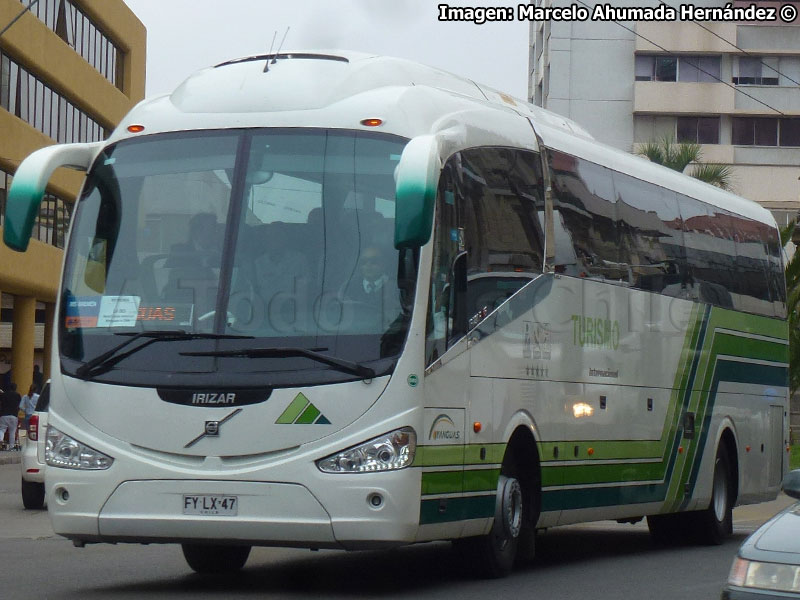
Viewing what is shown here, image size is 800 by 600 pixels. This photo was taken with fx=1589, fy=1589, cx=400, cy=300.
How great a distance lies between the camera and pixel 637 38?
59.8 meters

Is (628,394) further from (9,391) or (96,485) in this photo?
(9,391)

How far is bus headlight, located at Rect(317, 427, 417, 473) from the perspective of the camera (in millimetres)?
9586

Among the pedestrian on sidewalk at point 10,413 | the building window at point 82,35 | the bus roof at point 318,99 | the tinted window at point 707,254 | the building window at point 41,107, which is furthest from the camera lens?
the building window at point 82,35

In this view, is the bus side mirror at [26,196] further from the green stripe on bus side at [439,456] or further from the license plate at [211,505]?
the green stripe on bus side at [439,456]

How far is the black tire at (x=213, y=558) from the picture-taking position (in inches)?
456

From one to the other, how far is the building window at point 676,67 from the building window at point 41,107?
20444mm

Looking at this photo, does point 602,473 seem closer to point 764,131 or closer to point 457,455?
point 457,455

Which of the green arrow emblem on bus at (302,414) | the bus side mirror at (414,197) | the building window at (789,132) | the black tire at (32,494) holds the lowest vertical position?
the black tire at (32,494)

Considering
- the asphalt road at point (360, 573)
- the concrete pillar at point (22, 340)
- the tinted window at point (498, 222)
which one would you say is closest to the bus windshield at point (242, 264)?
the tinted window at point (498, 222)

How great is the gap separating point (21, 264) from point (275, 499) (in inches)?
1442

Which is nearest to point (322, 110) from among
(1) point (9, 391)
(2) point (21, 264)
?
(1) point (9, 391)

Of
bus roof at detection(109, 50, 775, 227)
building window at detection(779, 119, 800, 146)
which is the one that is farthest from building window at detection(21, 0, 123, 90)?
bus roof at detection(109, 50, 775, 227)

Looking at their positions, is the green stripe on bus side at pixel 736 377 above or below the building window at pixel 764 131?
below

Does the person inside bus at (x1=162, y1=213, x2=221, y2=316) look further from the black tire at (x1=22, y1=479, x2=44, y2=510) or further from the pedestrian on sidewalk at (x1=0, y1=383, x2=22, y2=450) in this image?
the pedestrian on sidewalk at (x1=0, y1=383, x2=22, y2=450)
